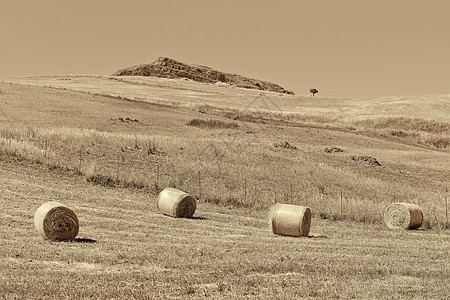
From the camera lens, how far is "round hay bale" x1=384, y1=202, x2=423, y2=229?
26047 mm

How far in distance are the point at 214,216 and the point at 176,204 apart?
190 cm

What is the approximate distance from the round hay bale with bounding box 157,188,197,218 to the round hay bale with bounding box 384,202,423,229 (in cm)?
827

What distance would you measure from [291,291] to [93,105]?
182ft

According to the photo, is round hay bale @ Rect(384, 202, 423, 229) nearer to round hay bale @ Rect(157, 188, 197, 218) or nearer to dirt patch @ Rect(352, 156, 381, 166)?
round hay bale @ Rect(157, 188, 197, 218)

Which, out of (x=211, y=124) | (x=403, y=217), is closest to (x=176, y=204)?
(x=403, y=217)

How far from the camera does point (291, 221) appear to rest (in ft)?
72.7

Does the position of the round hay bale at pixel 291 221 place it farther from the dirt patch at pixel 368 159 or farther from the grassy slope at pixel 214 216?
the dirt patch at pixel 368 159

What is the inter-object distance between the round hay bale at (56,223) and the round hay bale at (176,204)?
277 inches

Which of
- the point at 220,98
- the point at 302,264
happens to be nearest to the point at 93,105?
the point at 220,98

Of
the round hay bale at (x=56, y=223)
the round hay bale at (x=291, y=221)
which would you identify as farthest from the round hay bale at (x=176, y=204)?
the round hay bale at (x=56, y=223)

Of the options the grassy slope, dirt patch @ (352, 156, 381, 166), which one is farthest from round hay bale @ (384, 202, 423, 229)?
dirt patch @ (352, 156, 381, 166)

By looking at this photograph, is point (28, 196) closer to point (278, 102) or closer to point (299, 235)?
point (299, 235)

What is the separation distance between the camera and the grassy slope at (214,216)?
44.4 feet

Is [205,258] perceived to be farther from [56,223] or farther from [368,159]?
[368,159]
